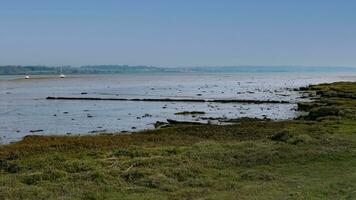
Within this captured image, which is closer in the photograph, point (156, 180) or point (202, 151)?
point (156, 180)

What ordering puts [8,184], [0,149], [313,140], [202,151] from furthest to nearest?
[0,149] → [313,140] → [202,151] → [8,184]

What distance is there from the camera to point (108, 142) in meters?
25.9

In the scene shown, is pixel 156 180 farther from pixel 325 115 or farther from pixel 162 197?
pixel 325 115

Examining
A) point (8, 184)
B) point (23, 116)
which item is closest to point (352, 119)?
point (8, 184)

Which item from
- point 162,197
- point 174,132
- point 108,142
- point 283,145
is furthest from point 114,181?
point 174,132

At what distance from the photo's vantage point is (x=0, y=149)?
24.6 metres

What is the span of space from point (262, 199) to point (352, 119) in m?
22.1

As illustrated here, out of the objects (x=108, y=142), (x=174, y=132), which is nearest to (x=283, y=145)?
(x=108, y=142)

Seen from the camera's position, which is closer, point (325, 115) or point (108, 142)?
point (108, 142)

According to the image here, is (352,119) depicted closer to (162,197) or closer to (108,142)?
(108,142)

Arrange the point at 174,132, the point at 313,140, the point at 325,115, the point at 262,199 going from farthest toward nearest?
the point at 325,115 → the point at 174,132 → the point at 313,140 → the point at 262,199

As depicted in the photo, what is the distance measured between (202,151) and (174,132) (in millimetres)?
12525

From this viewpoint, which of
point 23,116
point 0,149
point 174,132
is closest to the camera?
point 0,149

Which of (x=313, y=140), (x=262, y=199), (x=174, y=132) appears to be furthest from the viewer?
(x=174, y=132)
